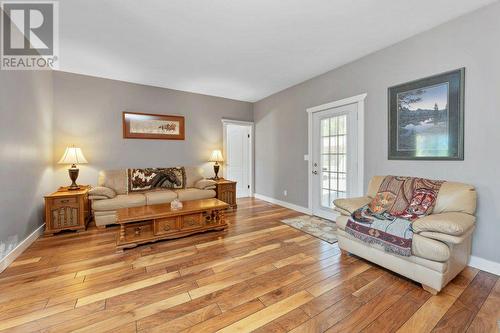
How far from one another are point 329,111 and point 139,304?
358 cm

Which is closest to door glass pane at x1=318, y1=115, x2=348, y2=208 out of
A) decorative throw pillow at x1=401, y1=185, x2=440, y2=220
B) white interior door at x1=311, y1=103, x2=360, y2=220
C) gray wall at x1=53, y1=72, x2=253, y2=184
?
white interior door at x1=311, y1=103, x2=360, y2=220

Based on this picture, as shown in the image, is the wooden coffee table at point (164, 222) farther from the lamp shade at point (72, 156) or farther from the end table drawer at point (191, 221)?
the lamp shade at point (72, 156)

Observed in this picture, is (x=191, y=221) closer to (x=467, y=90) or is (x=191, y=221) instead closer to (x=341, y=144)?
(x=341, y=144)

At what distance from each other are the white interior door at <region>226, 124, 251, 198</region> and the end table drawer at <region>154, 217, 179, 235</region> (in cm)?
296

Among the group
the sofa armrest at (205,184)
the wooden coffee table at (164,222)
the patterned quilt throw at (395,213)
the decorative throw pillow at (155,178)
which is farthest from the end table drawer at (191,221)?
the patterned quilt throw at (395,213)

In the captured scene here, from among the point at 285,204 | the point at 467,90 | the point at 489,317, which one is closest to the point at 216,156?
the point at 285,204

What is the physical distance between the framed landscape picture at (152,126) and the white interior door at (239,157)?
1466 mm

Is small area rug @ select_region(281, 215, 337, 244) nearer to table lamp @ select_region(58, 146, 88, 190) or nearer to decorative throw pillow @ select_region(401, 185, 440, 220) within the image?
decorative throw pillow @ select_region(401, 185, 440, 220)

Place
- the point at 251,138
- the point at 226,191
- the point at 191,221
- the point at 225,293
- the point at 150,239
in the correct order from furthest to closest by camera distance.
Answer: the point at 251,138 < the point at 226,191 < the point at 191,221 < the point at 150,239 < the point at 225,293

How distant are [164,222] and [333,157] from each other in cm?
280

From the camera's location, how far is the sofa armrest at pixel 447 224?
1.70 meters

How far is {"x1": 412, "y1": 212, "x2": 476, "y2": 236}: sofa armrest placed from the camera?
5.57 feet

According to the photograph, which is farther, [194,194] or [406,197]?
[194,194]

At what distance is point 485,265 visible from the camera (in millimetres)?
2146
